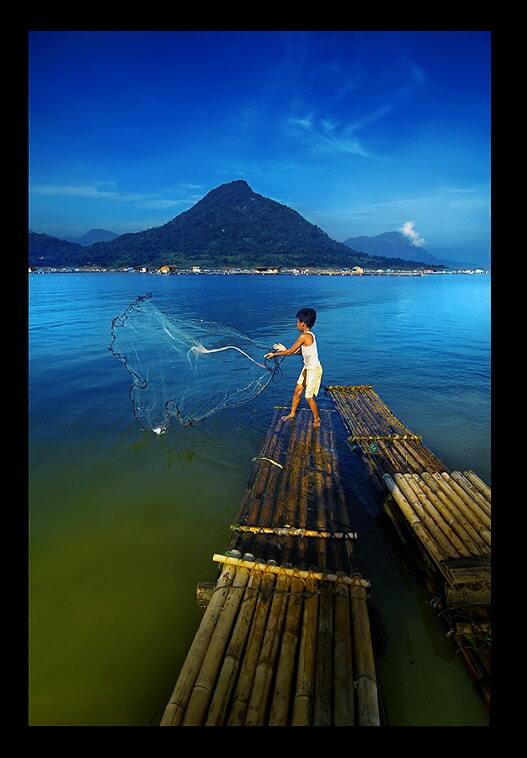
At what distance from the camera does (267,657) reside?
135 inches

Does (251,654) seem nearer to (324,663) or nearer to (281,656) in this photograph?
(281,656)

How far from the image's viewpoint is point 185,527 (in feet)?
20.1

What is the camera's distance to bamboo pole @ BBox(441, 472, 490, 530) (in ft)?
16.5

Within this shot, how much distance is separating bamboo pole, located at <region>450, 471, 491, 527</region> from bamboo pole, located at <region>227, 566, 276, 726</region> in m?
3.04

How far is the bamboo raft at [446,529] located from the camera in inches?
161

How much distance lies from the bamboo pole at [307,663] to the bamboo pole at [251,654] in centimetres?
38

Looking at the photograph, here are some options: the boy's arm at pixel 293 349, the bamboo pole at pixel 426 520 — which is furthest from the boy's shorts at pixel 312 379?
the bamboo pole at pixel 426 520

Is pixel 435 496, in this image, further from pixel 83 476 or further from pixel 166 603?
Answer: pixel 83 476

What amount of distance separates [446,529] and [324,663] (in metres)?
2.41

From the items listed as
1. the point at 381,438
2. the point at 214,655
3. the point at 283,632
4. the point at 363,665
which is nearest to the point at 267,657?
the point at 283,632

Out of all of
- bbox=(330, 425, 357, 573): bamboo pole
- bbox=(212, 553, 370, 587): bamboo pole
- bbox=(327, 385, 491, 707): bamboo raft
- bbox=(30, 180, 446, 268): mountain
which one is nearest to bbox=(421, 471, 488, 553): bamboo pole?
bbox=(327, 385, 491, 707): bamboo raft

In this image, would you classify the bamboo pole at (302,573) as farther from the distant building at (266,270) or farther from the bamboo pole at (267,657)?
the distant building at (266,270)
